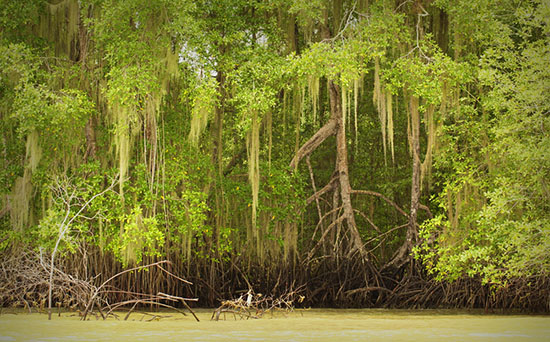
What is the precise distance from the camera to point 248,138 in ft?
45.7

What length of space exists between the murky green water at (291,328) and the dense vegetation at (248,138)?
1.22m

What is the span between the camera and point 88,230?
508 inches

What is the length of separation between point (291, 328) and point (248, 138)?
484 centimetres

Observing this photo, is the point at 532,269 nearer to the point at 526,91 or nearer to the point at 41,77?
the point at 526,91

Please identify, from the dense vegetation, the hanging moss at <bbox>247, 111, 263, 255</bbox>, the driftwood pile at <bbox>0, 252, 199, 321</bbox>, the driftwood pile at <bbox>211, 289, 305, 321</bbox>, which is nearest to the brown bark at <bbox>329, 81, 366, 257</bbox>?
the dense vegetation

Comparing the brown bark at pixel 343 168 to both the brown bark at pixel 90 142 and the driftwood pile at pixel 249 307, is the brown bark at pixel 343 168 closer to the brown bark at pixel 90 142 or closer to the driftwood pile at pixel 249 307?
the driftwood pile at pixel 249 307

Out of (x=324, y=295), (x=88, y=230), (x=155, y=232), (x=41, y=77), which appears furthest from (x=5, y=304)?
(x=324, y=295)

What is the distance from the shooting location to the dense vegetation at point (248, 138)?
485 inches

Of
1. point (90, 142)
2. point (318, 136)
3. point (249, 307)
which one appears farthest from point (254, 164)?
point (249, 307)

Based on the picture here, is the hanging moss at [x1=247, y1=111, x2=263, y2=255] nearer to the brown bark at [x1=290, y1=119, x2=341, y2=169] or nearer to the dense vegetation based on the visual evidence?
the dense vegetation

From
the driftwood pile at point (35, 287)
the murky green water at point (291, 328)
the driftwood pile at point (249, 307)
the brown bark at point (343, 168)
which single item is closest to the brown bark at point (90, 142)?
the driftwood pile at point (35, 287)

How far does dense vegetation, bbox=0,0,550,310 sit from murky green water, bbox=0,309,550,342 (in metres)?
1.22

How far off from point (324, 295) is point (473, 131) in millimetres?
3793

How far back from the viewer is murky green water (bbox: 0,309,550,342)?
28.2 ft
